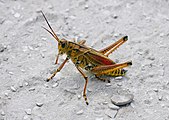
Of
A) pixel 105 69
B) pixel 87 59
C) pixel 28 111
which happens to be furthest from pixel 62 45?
pixel 28 111

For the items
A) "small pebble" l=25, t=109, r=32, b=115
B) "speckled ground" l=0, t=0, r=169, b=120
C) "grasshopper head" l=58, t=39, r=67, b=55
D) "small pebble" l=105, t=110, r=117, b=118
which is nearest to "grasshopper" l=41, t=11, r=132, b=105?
"grasshopper head" l=58, t=39, r=67, b=55

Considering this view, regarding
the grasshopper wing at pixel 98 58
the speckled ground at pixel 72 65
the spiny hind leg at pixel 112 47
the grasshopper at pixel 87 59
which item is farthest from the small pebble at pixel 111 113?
the spiny hind leg at pixel 112 47

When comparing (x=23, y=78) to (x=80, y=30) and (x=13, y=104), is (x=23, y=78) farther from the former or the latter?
(x=80, y=30)

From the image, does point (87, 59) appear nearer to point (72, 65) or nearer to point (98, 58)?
point (98, 58)

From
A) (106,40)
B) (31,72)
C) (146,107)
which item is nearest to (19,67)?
(31,72)

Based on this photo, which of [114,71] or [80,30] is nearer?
[114,71]

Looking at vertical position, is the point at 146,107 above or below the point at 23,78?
below

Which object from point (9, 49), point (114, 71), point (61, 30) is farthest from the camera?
point (61, 30)
